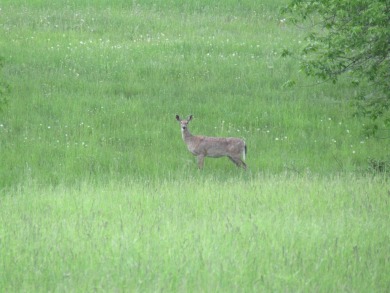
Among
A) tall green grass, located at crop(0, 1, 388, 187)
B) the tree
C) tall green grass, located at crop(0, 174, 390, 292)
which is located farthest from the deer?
tall green grass, located at crop(0, 174, 390, 292)

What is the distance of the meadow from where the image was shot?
8.37 meters

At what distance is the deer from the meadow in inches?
11.2

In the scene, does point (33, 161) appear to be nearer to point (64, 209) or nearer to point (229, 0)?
point (64, 209)

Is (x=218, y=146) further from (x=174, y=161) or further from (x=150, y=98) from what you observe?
(x=150, y=98)

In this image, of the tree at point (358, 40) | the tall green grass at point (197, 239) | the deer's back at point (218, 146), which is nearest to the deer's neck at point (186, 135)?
the deer's back at point (218, 146)

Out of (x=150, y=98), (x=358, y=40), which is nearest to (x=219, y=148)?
(x=358, y=40)

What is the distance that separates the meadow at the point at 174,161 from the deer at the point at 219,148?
284mm

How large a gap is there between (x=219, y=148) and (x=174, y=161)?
96cm

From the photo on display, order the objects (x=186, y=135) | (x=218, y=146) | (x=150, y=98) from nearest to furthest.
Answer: (x=218, y=146) → (x=186, y=135) → (x=150, y=98)

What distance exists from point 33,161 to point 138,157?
2067 millimetres

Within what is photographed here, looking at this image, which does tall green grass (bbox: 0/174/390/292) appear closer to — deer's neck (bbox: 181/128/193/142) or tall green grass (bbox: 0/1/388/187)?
tall green grass (bbox: 0/1/388/187)

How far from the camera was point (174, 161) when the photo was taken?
16828 millimetres

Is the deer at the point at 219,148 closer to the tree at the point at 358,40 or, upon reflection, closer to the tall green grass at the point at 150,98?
the tall green grass at the point at 150,98

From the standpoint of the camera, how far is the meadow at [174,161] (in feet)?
27.5
